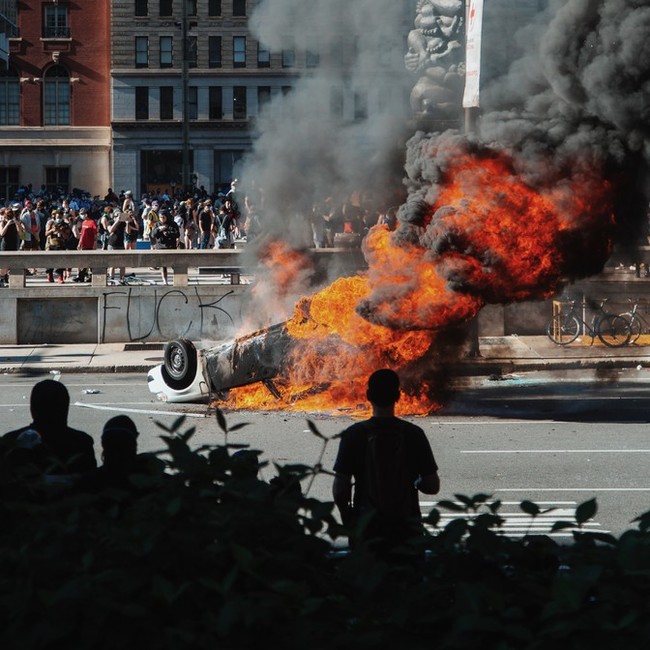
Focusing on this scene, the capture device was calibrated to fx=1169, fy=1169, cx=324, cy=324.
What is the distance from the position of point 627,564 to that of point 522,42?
15.2 metres

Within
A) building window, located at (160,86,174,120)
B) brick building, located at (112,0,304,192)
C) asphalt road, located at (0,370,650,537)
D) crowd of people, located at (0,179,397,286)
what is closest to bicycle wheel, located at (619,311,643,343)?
asphalt road, located at (0,370,650,537)

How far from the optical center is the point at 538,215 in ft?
46.9

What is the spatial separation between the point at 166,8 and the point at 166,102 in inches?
209

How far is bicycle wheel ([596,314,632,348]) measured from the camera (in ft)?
68.8

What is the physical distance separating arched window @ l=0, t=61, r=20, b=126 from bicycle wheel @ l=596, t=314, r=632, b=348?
2084 inches

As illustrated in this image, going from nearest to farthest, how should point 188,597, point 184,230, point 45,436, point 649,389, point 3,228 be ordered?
point 188,597
point 45,436
point 649,389
point 3,228
point 184,230

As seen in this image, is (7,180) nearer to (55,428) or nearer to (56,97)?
(56,97)

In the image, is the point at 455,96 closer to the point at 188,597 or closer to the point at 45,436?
the point at 45,436

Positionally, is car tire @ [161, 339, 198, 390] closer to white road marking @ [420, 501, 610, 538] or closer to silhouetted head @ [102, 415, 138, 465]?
white road marking @ [420, 501, 610, 538]

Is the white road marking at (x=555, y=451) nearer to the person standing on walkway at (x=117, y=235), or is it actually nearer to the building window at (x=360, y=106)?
the building window at (x=360, y=106)

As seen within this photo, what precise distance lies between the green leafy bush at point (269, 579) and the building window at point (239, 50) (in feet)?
212

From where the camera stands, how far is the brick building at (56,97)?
2633 inches

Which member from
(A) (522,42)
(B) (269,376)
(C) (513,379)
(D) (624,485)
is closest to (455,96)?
(A) (522,42)

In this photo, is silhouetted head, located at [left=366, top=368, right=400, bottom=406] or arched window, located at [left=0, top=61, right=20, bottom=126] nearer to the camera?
silhouetted head, located at [left=366, top=368, right=400, bottom=406]
